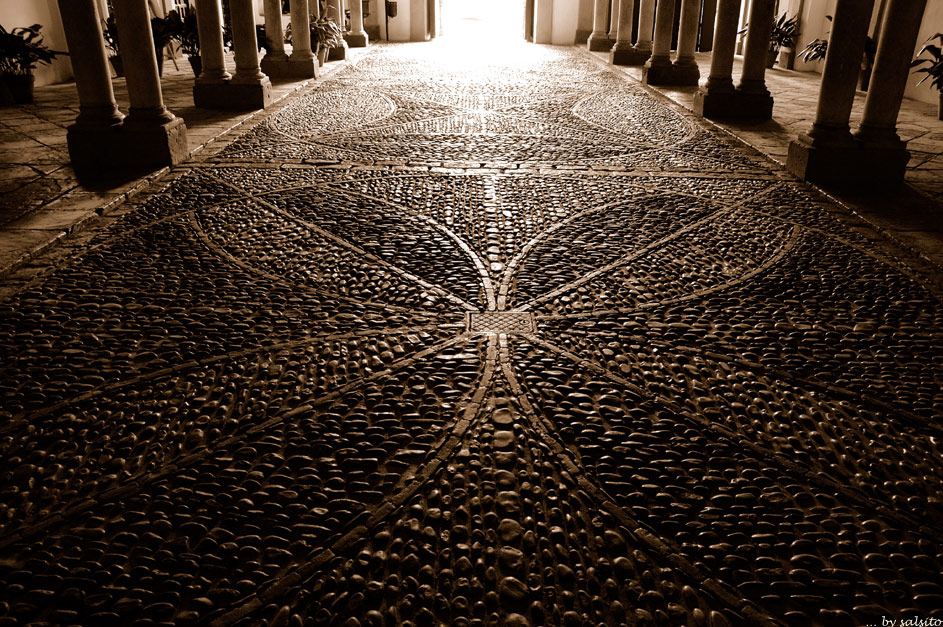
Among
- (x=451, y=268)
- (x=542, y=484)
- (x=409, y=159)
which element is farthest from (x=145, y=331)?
(x=409, y=159)

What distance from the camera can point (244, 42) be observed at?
25.1 feet

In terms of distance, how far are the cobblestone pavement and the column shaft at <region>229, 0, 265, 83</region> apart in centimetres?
370

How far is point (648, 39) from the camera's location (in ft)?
40.4

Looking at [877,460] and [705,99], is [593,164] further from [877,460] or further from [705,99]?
[877,460]

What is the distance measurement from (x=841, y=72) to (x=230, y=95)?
5854 mm

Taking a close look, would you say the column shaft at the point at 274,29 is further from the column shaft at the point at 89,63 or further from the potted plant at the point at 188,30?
the column shaft at the point at 89,63

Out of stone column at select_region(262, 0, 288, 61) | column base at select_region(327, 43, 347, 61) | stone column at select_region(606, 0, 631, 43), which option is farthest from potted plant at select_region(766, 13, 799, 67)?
stone column at select_region(262, 0, 288, 61)

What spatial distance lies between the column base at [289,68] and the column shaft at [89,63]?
5.11 meters

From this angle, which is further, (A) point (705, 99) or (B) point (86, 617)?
(A) point (705, 99)

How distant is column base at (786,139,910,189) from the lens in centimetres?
486

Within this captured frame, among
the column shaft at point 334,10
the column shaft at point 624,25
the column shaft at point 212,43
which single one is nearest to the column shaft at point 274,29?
the column shaft at point 212,43

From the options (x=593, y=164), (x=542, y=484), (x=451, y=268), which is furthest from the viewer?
(x=593, y=164)

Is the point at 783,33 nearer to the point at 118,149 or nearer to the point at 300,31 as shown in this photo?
the point at 300,31

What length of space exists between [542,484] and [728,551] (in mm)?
517
